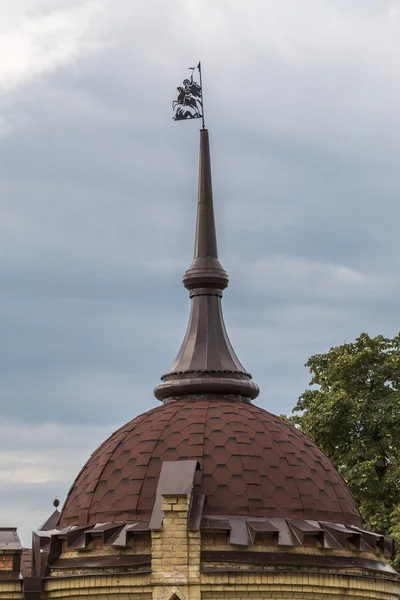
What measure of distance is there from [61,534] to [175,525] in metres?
3.25

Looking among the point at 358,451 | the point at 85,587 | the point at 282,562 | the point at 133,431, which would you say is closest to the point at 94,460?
the point at 133,431

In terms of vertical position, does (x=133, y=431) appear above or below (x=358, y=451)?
below

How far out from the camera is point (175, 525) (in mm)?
26453

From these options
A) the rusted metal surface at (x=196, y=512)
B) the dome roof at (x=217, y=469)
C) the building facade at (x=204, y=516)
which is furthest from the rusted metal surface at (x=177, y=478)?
the dome roof at (x=217, y=469)

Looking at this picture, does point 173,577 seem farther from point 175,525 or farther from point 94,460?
point 94,460

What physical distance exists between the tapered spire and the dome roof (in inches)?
21.2

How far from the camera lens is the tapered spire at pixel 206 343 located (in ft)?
102

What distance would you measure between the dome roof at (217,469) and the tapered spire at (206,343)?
1.76ft

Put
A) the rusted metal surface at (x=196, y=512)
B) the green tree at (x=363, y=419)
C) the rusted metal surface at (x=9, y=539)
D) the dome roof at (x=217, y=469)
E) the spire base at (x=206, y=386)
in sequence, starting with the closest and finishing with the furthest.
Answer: the rusted metal surface at (x=196, y=512) < the dome roof at (x=217, y=469) < the rusted metal surface at (x=9, y=539) < the spire base at (x=206, y=386) < the green tree at (x=363, y=419)

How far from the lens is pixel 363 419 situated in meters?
45.8

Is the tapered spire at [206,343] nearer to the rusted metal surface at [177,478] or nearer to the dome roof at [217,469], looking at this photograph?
the dome roof at [217,469]

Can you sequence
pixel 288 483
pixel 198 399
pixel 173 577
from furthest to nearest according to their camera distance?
1. pixel 198 399
2. pixel 288 483
3. pixel 173 577

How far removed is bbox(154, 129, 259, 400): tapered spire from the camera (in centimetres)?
3095

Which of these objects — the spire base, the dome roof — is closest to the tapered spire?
the spire base
